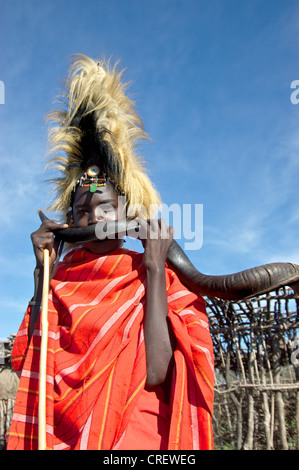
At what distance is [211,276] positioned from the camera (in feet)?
5.52

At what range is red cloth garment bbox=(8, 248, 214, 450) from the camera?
1438 millimetres

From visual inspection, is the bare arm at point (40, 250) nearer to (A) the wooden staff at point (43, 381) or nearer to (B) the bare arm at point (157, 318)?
(A) the wooden staff at point (43, 381)

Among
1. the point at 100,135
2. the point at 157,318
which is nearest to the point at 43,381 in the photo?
the point at 157,318

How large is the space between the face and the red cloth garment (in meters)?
0.16

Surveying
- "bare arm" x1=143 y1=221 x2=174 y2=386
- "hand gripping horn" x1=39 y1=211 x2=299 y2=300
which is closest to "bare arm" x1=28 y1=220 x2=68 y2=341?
"hand gripping horn" x1=39 y1=211 x2=299 y2=300

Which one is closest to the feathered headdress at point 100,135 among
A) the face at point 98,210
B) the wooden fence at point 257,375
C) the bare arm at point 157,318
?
the face at point 98,210

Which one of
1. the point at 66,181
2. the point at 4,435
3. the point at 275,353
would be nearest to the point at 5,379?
the point at 4,435

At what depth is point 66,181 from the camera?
2.23 metres

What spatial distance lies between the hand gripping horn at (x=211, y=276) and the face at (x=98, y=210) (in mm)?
108

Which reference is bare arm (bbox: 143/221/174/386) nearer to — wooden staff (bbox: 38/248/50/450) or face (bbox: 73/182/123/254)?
face (bbox: 73/182/123/254)

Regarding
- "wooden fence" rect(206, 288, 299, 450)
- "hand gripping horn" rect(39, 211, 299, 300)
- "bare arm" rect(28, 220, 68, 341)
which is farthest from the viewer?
"wooden fence" rect(206, 288, 299, 450)

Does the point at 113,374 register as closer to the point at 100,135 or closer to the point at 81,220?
the point at 81,220

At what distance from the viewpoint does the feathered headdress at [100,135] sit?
204cm
